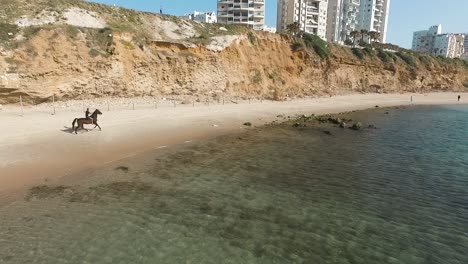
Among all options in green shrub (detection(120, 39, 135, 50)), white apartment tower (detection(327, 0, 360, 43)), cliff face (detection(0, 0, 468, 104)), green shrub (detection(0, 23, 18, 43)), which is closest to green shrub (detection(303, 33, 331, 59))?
cliff face (detection(0, 0, 468, 104))

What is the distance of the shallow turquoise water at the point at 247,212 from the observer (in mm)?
8836

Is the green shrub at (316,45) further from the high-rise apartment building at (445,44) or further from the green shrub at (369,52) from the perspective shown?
the high-rise apartment building at (445,44)

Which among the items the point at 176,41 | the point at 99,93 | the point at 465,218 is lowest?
the point at 465,218

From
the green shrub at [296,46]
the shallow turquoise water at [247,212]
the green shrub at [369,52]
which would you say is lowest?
the shallow turquoise water at [247,212]

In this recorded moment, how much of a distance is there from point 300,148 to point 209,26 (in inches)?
1106

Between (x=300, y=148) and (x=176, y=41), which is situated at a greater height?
(x=176, y=41)

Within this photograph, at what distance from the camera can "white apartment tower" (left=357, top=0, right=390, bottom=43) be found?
127 meters

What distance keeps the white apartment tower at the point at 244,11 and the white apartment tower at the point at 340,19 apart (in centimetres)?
2787

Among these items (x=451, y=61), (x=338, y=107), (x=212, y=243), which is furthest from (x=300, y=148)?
(x=451, y=61)

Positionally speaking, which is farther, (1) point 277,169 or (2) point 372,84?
(2) point 372,84

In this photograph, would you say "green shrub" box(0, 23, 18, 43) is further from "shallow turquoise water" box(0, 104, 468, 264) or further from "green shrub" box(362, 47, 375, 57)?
"green shrub" box(362, 47, 375, 57)

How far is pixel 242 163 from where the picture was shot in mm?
17828

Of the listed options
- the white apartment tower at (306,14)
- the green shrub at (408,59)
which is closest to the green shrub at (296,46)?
the green shrub at (408,59)

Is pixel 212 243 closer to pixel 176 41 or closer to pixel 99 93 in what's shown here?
pixel 99 93
